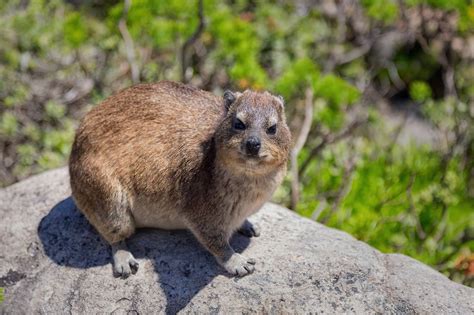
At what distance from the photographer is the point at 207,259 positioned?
15.6ft

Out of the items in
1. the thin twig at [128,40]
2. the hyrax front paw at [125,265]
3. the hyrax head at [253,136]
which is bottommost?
the hyrax front paw at [125,265]

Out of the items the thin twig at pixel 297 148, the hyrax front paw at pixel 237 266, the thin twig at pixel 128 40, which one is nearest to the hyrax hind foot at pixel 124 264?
the hyrax front paw at pixel 237 266

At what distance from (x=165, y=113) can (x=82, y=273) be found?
144 cm

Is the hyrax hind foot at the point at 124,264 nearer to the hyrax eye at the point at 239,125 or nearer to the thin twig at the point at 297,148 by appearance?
the hyrax eye at the point at 239,125

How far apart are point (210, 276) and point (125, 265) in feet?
A: 2.21

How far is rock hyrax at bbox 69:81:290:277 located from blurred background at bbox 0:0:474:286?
2407 mm

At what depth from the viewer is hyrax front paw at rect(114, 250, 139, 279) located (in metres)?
4.69

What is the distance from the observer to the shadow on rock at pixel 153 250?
457cm

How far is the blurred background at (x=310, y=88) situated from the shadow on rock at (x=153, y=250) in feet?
7.55

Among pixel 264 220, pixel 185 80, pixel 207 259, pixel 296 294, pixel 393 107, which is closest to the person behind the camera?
pixel 296 294

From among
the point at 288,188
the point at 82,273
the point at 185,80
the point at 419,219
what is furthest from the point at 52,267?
the point at 419,219

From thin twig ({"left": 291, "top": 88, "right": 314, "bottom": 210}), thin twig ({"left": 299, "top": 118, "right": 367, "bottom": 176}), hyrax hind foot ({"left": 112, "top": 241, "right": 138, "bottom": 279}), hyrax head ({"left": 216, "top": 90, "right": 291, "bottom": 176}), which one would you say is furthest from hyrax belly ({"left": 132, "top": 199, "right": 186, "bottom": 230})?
thin twig ({"left": 299, "top": 118, "right": 367, "bottom": 176})

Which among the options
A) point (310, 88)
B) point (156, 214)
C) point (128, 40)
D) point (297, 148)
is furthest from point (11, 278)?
point (310, 88)

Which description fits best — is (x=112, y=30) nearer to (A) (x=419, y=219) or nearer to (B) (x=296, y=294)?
(A) (x=419, y=219)
